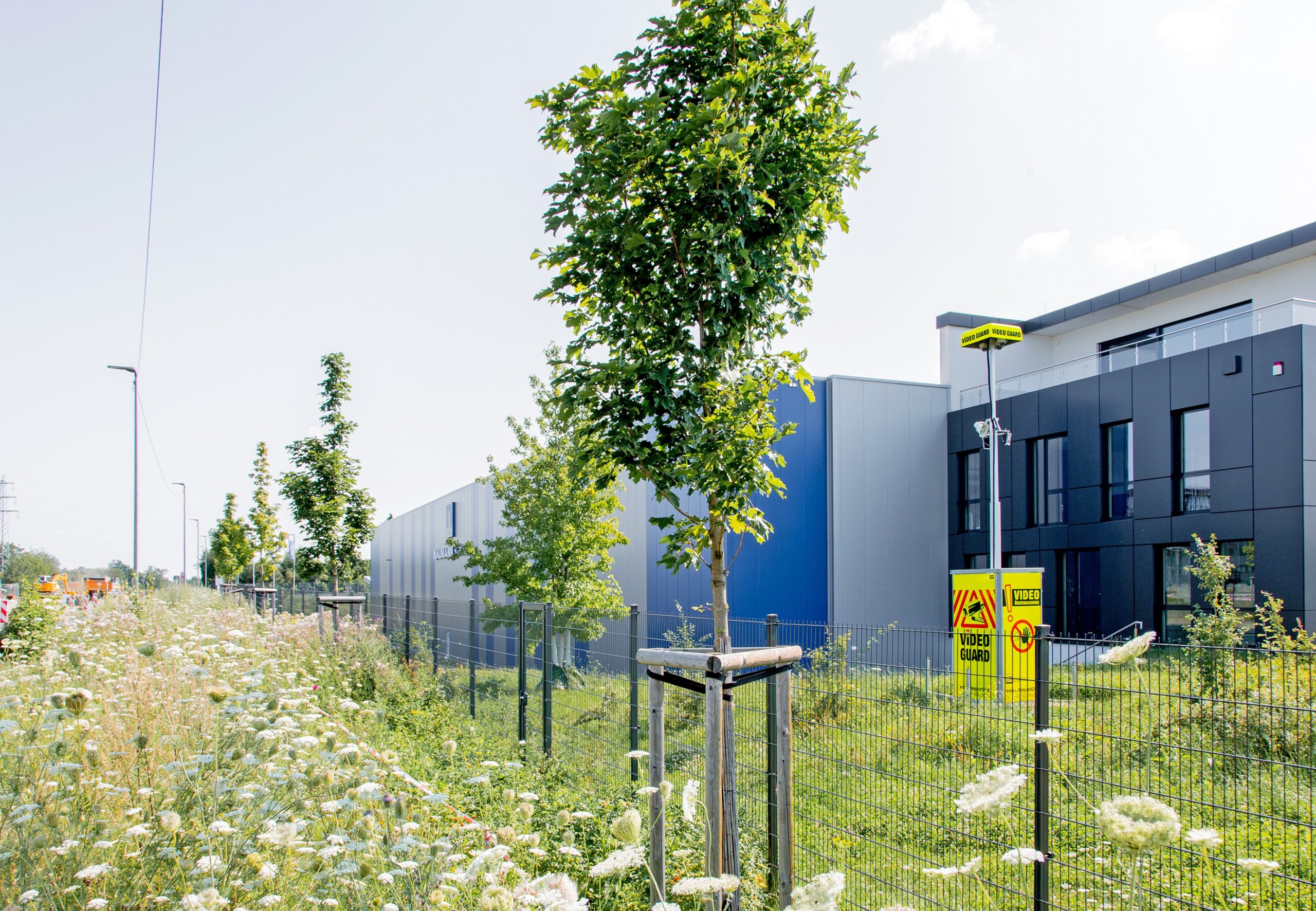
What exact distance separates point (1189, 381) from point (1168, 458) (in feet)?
5.27

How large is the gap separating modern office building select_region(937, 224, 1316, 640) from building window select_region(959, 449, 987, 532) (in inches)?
1.5

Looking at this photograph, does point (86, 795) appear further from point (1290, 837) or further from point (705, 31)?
point (1290, 837)

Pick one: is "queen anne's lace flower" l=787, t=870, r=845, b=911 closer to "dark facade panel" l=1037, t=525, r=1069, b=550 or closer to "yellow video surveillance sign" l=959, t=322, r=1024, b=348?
"yellow video surveillance sign" l=959, t=322, r=1024, b=348

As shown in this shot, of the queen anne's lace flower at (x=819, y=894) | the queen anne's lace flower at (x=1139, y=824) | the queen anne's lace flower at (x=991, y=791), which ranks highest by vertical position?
the queen anne's lace flower at (x=1139, y=824)

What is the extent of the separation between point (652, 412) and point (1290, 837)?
4.99m

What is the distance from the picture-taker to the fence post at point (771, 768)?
4.73 m

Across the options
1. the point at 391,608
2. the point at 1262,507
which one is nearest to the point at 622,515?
the point at 391,608

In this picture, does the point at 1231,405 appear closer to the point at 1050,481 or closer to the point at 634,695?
the point at 1050,481

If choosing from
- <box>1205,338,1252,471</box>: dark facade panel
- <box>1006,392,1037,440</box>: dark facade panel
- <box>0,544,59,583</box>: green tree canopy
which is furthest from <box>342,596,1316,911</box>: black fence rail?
<box>0,544,59,583</box>: green tree canopy

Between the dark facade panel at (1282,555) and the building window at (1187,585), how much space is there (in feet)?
0.59

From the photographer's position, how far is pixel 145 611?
500 inches

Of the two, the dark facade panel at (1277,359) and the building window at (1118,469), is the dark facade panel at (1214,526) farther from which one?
the dark facade panel at (1277,359)

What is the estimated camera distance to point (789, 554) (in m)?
19.7

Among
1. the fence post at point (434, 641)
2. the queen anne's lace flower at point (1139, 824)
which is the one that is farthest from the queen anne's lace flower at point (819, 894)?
the fence post at point (434, 641)
